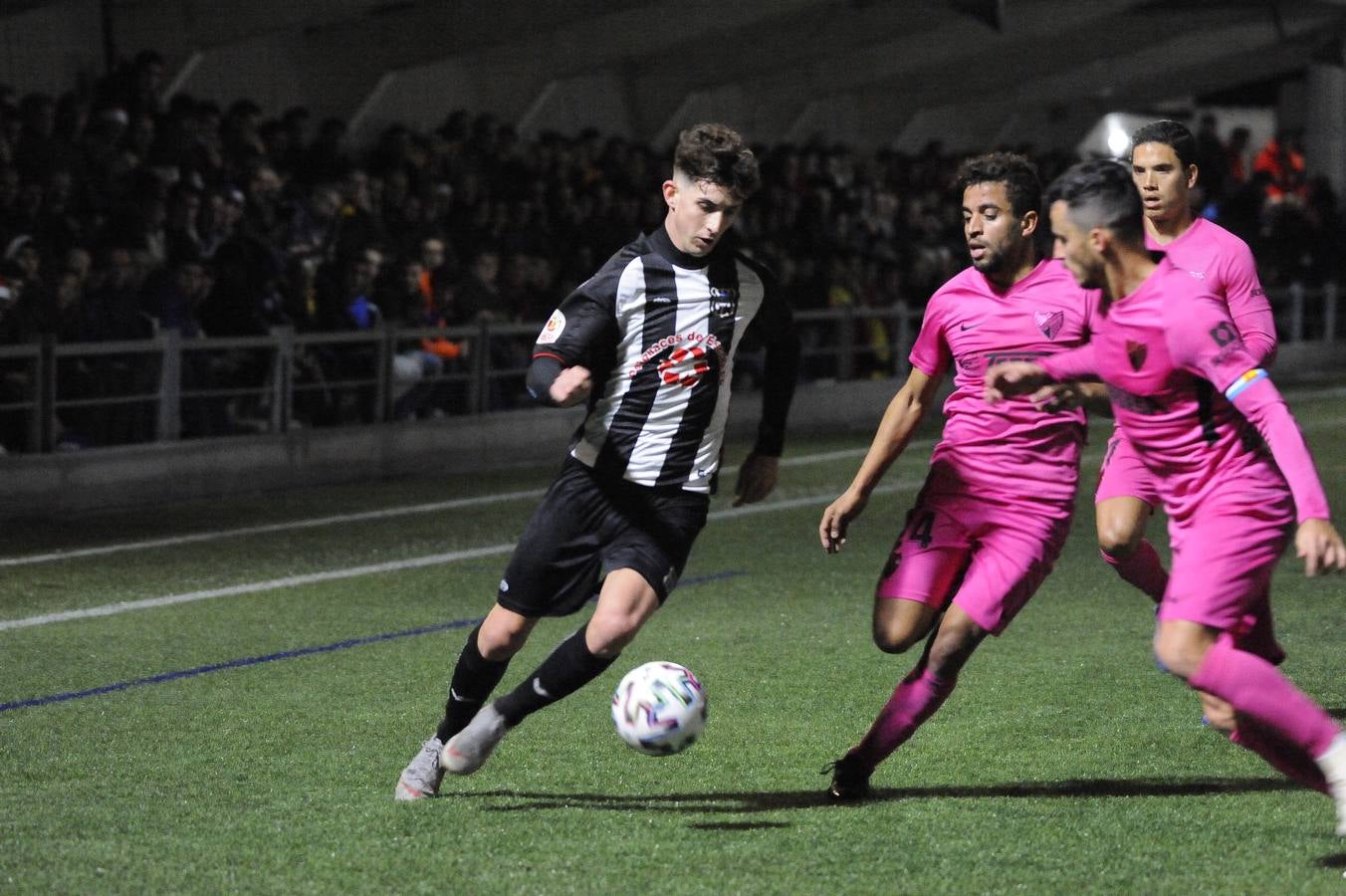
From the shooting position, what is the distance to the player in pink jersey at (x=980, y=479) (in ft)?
21.1

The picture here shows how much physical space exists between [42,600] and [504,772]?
4.45 m

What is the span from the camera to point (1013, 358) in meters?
6.53

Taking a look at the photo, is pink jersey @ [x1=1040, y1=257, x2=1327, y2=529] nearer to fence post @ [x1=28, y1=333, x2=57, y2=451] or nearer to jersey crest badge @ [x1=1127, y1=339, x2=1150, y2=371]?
jersey crest badge @ [x1=1127, y1=339, x2=1150, y2=371]

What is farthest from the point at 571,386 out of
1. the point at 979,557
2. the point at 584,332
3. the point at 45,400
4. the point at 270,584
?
the point at 45,400

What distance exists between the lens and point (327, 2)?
2131 centimetres

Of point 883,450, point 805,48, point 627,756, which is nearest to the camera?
point 883,450

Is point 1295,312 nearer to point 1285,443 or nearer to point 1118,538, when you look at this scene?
point 1118,538

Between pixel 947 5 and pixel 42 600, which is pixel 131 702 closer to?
pixel 42 600

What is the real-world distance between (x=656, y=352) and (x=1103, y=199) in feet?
4.73

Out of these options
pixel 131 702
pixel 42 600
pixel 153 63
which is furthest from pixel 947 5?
pixel 131 702

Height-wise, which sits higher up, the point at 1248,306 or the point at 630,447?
the point at 1248,306

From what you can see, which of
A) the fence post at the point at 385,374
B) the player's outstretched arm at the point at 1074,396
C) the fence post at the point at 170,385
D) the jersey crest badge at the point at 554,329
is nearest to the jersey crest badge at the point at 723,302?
the jersey crest badge at the point at 554,329

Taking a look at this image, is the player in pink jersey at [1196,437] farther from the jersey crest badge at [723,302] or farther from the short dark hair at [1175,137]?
the short dark hair at [1175,137]

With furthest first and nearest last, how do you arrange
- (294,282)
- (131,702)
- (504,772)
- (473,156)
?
1. (473,156)
2. (294,282)
3. (131,702)
4. (504,772)
